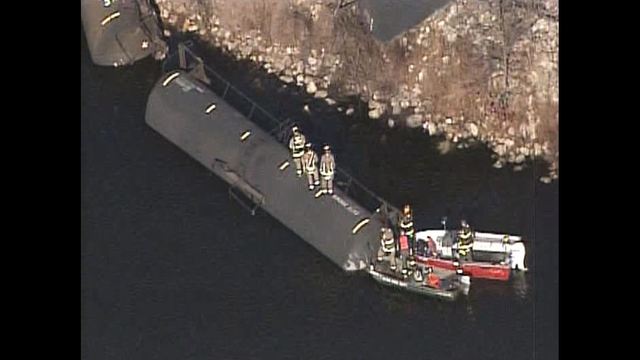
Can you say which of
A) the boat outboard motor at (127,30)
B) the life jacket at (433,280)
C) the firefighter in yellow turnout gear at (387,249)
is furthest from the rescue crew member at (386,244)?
the boat outboard motor at (127,30)

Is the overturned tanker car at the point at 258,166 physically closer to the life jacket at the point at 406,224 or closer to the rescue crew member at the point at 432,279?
the life jacket at the point at 406,224

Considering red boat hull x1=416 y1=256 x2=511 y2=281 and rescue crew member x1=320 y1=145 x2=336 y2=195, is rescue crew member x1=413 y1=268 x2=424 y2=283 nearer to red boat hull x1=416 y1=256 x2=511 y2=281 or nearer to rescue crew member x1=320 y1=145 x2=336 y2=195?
red boat hull x1=416 y1=256 x2=511 y2=281

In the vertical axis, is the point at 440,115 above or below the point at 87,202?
above

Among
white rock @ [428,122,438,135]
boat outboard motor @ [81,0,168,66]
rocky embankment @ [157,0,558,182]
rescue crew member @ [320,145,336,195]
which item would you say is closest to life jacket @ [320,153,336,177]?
rescue crew member @ [320,145,336,195]

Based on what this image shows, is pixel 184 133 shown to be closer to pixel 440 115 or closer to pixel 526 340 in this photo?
pixel 440 115

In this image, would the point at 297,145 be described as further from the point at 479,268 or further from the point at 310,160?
the point at 479,268

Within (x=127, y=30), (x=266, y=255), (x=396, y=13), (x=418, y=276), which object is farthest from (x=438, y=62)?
(x=127, y=30)
